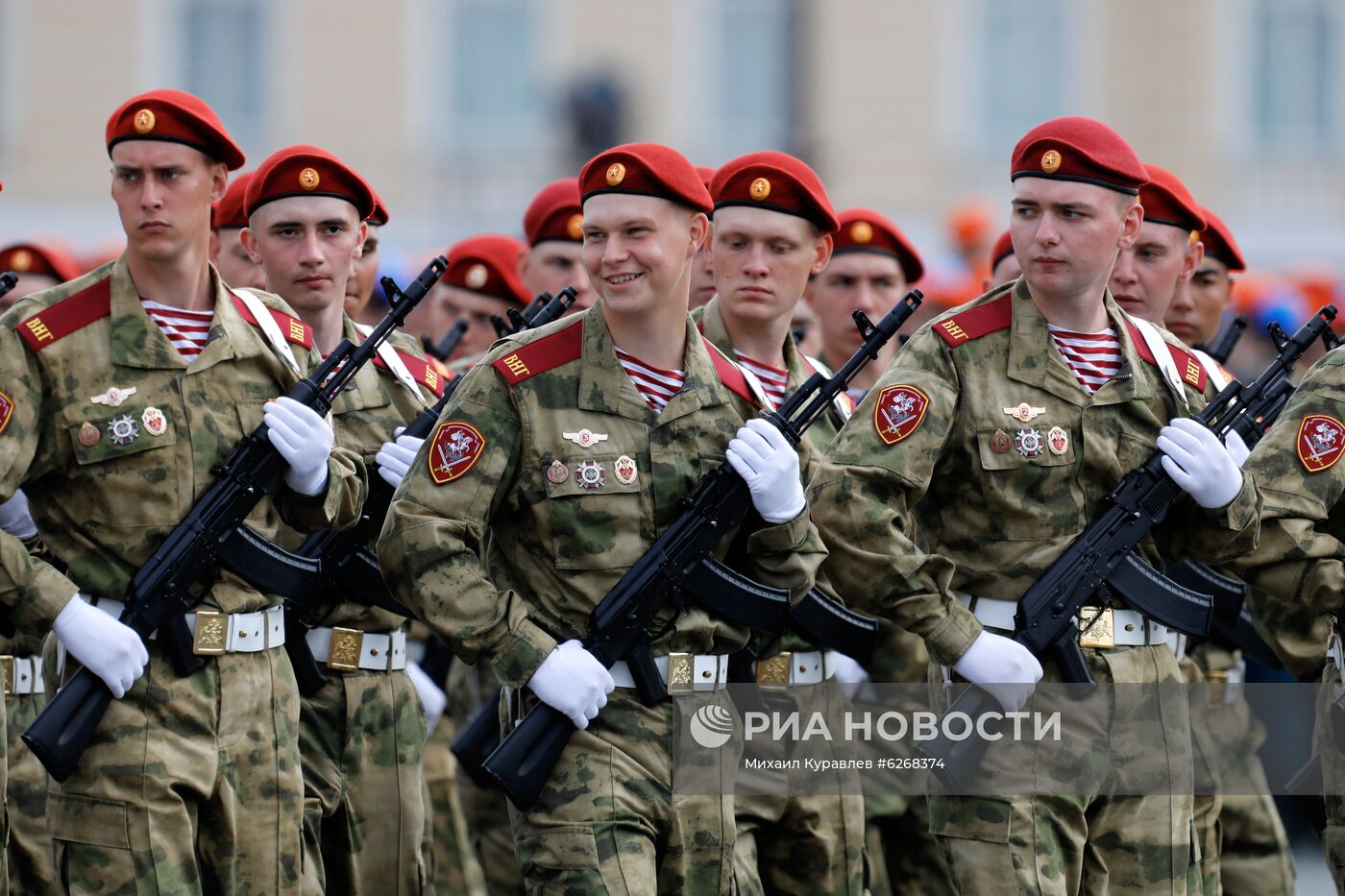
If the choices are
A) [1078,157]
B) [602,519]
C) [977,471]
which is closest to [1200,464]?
[977,471]

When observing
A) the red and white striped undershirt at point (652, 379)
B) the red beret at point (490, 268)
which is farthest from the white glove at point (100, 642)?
the red beret at point (490, 268)

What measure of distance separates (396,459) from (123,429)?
43.2 inches

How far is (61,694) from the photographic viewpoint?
19.5 feet

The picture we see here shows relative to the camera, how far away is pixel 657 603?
609cm

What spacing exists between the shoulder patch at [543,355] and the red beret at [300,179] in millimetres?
1526

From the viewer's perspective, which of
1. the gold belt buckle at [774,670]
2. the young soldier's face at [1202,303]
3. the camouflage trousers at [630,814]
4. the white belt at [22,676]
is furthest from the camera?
the young soldier's face at [1202,303]

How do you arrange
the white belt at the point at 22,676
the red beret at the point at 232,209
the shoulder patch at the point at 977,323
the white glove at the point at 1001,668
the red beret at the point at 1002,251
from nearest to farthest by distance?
1. the white glove at the point at 1001,668
2. the shoulder patch at the point at 977,323
3. the white belt at the point at 22,676
4. the red beret at the point at 232,209
5. the red beret at the point at 1002,251

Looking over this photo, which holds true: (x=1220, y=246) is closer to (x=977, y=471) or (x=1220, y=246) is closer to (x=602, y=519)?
(x=977, y=471)

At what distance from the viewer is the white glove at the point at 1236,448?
7.01m

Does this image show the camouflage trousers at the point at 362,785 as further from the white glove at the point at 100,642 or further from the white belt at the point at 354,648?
the white glove at the point at 100,642

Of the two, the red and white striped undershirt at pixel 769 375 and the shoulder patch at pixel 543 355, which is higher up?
the shoulder patch at pixel 543 355

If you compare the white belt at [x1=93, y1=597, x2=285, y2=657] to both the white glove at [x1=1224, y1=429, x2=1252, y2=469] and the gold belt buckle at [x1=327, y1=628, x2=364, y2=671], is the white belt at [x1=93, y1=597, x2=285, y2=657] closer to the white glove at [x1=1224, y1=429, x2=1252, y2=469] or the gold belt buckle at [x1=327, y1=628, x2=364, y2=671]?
the gold belt buckle at [x1=327, y1=628, x2=364, y2=671]

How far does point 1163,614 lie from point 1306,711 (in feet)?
5.00

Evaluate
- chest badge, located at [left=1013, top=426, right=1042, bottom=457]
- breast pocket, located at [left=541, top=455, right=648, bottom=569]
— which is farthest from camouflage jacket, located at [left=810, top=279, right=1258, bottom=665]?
breast pocket, located at [left=541, top=455, right=648, bottom=569]
